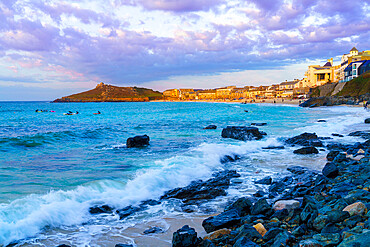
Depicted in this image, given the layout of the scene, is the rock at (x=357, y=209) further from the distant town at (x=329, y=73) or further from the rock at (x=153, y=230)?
the distant town at (x=329, y=73)

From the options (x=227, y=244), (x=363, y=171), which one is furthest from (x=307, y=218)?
(x=363, y=171)

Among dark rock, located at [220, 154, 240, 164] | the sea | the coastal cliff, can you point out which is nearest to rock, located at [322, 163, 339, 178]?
the sea

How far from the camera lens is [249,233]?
15.1ft

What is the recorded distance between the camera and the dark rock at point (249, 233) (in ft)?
14.8

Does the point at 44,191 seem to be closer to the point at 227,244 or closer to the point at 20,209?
the point at 20,209

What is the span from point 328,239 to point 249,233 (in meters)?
1.23

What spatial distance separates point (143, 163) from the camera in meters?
11.9

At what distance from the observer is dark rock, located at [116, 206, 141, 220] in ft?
22.3

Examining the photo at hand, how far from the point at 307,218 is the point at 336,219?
0.53 metres

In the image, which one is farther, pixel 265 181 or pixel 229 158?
pixel 229 158

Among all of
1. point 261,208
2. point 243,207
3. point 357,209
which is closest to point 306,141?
point 243,207

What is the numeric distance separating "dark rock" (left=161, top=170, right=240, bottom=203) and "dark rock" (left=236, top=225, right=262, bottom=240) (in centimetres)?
307

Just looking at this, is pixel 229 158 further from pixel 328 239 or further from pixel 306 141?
pixel 328 239

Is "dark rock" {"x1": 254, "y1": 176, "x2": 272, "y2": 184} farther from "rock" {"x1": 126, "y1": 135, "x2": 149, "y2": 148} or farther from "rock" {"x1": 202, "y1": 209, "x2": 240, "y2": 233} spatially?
"rock" {"x1": 126, "y1": 135, "x2": 149, "y2": 148}
